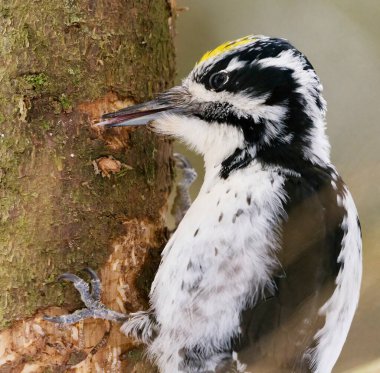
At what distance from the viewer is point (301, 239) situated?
2.11m

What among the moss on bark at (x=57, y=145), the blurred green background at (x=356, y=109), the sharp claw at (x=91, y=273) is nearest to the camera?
the moss on bark at (x=57, y=145)

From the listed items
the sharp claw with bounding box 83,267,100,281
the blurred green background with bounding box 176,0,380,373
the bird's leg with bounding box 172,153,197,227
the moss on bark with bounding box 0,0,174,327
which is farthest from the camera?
the bird's leg with bounding box 172,153,197,227

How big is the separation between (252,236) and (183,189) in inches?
31.0

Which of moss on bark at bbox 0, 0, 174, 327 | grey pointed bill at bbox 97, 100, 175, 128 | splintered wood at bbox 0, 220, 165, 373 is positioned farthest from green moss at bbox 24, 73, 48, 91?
splintered wood at bbox 0, 220, 165, 373

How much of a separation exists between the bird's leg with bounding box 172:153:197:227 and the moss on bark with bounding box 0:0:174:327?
0.60m

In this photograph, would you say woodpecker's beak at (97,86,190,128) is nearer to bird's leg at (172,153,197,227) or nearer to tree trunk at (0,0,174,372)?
tree trunk at (0,0,174,372)

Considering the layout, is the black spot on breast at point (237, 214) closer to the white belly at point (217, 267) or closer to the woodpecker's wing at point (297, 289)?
the white belly at point (217, 267)

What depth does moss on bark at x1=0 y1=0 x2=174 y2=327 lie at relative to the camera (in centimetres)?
193

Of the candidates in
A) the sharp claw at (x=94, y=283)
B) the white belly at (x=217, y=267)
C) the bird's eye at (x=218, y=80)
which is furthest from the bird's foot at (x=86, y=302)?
the bird's eye at (x=218, y=80)

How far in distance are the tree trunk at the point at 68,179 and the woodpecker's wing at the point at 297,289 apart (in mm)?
415

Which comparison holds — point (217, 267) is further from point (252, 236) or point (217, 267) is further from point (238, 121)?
point (238, 121)

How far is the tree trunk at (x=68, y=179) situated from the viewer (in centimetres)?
193

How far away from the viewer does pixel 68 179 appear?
79.4 inches

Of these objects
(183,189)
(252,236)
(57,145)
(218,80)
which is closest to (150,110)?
(218,80)
